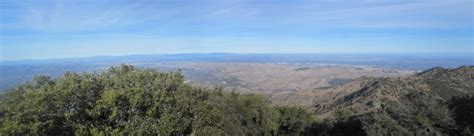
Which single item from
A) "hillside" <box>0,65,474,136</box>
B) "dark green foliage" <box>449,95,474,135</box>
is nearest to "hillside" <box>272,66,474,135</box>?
"hillside" <box>0,65,474,136</box>

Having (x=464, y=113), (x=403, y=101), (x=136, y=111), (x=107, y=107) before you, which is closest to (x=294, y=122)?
(x=403, y=101)

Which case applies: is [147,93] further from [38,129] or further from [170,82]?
[38,129]

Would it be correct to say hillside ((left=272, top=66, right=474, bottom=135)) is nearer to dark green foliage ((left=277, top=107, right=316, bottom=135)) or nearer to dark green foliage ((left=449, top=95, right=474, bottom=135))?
dark green foliage ((left=449, top=95, right=474, bottom=135))

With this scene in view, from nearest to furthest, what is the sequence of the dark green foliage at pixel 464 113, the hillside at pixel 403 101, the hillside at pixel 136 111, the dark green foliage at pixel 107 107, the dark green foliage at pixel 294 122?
the dark green foliage at pixel 107 107 < the hillside at pixel 136 111 < the hillside at pixel 403 101 < the dark green foliage at pixel 464 113 < the dark green foliage at pixel 294 122

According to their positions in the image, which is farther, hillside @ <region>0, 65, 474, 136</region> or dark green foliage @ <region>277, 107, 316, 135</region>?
dark green foliage @ <region>277, 107, 316, 135</region>

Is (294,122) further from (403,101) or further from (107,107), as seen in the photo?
(107,107)

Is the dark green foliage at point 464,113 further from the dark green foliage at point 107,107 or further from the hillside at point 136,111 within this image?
the dark green foliage at point 107,107

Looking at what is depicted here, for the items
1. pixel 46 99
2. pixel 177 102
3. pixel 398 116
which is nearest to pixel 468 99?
pixel 398 116

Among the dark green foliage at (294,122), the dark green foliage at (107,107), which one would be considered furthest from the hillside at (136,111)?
the dark green foliage at (294,122)
